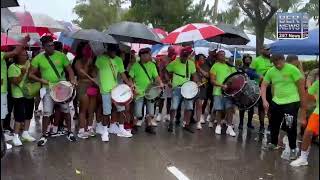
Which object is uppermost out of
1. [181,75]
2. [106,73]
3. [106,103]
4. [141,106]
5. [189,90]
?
[106,73]

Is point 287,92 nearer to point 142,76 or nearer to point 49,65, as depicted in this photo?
point 142,76

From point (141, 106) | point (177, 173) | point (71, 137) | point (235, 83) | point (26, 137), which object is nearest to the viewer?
point (177, 173)

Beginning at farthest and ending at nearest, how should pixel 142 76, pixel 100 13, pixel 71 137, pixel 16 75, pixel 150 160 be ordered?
1. pixel 100 13
2. pixel 142 76
3. pixel 71 137
4. pixel 16 75
5. pixel 150 160

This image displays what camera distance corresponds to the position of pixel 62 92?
26.9 feet

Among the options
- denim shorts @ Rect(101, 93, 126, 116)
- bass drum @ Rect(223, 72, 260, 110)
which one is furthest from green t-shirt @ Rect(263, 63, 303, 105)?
denim shorts @ Rect(101, 93, 126, 116)

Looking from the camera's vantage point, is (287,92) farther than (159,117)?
No

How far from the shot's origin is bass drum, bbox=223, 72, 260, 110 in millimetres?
8781

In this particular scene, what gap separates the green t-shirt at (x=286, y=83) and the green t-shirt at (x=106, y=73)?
2806mm

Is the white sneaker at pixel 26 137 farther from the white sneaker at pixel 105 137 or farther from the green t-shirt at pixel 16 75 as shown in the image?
the white sneaker at pixel 105 137

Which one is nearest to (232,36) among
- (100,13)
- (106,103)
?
(106,103)

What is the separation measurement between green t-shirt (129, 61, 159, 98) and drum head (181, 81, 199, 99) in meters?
0.63

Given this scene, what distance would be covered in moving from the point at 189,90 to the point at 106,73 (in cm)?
182

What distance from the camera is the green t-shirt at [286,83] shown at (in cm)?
730

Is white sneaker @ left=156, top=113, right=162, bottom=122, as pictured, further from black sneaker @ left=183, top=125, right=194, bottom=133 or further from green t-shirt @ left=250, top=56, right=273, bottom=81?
green t-shirt @ left=250, top=56, right=273, bottom=81
